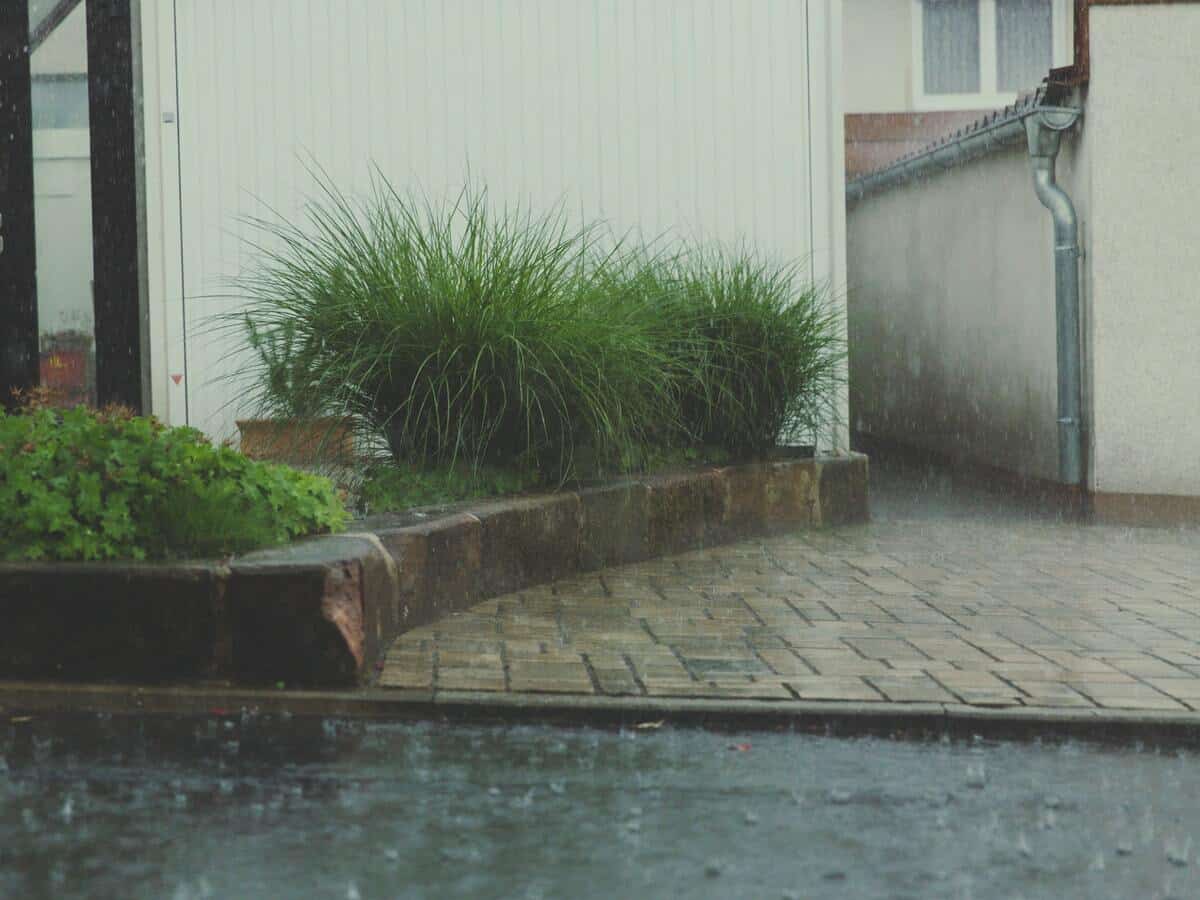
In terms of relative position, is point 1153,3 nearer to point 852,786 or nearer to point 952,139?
point 952,139

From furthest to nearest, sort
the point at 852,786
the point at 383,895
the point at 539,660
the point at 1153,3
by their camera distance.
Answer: the point at 1153,3
the point at 539,660
the point at 852,786
the point at 383,895

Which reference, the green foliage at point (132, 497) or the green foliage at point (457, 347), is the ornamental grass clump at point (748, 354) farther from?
the green foliage at point (132, 497)

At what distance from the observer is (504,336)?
658cm

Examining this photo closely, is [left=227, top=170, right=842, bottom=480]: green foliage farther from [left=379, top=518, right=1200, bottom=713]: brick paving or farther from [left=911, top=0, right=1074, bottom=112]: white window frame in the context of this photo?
[left=911, top=0, right=1074, bottom=112]: white window frame

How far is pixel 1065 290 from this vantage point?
10875 mm

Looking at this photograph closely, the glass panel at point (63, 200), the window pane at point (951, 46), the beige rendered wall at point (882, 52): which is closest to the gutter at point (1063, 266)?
the glass panel at point (63, 200)

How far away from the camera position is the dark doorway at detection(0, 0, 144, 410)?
390 inches

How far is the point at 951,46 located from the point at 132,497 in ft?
55.1

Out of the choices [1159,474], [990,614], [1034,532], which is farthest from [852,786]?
[1159,474]

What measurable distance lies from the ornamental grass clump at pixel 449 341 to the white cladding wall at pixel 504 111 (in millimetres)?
3933

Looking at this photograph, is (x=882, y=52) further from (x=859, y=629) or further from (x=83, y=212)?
(x=859, y=629)

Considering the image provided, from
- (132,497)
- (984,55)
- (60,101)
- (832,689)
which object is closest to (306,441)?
(132,497)

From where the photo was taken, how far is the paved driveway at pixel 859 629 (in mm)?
4910

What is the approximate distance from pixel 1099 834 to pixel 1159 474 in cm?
769
